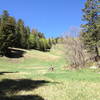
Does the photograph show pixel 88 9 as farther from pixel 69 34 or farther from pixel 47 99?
pixel 47 99

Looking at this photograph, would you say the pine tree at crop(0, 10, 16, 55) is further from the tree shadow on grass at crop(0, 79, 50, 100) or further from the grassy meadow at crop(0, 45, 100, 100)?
the tree shadow on grass at crop(0, 79, 50, 100)

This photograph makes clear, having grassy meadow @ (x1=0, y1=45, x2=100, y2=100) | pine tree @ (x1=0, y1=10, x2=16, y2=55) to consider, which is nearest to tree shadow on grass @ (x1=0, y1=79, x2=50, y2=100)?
grassy meadow @ (x1=0, y1=45, x2=100, y2=100)

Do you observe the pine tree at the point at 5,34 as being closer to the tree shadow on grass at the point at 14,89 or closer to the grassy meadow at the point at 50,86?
the grassy meadow at the point at 50,86

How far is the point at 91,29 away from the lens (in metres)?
29.7

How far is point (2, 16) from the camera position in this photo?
145ft

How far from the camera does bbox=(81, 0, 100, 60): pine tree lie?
29.0 meters

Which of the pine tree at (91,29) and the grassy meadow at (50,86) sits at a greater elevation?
the pine tree at (91,29)

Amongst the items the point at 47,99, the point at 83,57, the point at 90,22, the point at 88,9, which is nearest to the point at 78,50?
the point at 83,57

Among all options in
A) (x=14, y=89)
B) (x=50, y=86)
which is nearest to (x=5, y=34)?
(x=50, y=86)

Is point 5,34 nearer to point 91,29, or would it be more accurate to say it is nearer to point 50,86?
point 91,29

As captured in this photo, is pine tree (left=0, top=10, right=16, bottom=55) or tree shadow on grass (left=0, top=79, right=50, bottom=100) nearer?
tree shadow on grass (left=0, top=79, right=50, bottom=100)

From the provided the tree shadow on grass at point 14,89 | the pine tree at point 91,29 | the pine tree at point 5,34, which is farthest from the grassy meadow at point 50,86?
the pine tree at point 5,34

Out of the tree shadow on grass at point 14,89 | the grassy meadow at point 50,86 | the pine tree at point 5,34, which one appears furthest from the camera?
the pine tree at point 5,34

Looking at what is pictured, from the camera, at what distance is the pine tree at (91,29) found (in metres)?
29.0
